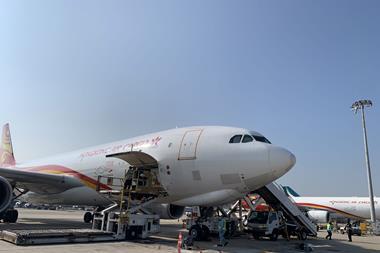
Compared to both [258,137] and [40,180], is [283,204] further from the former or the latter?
[40,180]

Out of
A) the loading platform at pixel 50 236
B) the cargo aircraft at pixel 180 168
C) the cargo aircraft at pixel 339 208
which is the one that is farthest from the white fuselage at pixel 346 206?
the loading platform at pixel 50 236

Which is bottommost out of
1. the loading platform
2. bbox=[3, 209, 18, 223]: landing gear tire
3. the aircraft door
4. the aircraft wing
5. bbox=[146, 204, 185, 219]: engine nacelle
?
the loading platform

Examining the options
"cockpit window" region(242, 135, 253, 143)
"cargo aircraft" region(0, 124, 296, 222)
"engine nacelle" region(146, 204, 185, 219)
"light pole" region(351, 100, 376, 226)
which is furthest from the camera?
"light pole" region(351, 100, 376, 226)

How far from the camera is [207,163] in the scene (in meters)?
13.0

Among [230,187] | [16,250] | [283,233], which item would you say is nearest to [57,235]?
[16,250]

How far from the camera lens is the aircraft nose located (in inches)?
467

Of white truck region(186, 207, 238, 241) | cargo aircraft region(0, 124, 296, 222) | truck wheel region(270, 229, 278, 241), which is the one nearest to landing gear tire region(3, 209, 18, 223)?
cargo aircraft region(0, 124, 296, 222)

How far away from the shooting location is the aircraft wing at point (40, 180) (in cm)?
1762

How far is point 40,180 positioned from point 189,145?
29.7 ft

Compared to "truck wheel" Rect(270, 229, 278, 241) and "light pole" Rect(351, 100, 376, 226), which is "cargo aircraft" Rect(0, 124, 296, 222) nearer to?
"truck wheel" Rect(270, 229, 278, 241)

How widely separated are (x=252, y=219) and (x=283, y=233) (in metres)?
1.71

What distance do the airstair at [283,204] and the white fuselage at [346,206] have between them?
24.4m

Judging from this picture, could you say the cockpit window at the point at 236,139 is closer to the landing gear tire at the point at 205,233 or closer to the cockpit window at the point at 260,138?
the cockpit window at the point at 260,138

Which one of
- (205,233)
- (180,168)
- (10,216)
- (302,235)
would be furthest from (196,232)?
(10,216)
